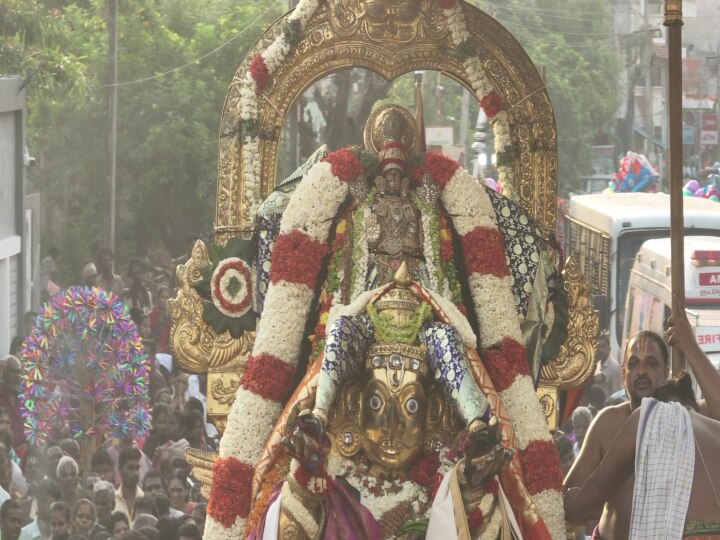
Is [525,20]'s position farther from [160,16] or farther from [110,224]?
[110,224]

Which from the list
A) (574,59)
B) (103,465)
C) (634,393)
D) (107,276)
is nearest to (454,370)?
(634,393)

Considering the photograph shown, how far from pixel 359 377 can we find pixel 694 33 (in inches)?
628

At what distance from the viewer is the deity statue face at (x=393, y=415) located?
6.80m

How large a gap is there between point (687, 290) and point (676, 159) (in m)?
7.26

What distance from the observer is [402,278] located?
7.12 metres

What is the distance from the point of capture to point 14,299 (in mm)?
15945

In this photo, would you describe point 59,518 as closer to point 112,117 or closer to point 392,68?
point 392,68

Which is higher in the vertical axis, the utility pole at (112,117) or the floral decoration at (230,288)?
the utility pole at (112,117)

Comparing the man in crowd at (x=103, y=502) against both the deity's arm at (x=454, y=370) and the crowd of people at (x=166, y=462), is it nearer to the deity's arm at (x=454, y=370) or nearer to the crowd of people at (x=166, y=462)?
the crowd of people at (x=166, y=462)

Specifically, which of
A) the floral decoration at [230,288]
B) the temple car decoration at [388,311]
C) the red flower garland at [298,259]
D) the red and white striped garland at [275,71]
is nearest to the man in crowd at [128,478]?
the temple car decoration at [388,311]

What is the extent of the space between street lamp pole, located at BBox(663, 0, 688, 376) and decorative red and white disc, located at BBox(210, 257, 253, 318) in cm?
200

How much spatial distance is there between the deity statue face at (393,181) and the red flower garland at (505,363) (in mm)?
819

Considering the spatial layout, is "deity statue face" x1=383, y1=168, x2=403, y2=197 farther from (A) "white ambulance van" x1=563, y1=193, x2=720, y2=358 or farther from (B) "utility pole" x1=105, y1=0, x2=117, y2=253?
(B) "utility pole" x1=105, y1=0, x2=117, y2=253

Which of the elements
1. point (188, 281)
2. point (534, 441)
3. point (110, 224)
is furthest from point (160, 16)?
point (534, 441)
